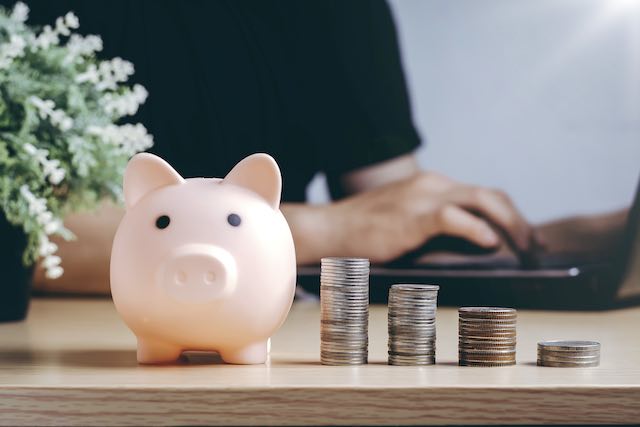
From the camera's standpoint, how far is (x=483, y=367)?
0.85m

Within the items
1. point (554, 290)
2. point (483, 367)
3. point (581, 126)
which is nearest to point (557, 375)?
point (483, 367)

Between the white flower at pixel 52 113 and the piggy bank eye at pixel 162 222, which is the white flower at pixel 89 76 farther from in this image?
the piggy bank eye at pixel 162 222

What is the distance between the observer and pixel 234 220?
814mm

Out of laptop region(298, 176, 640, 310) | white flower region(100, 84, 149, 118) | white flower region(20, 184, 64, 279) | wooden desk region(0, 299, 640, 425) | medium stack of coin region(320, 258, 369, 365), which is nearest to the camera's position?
wooden desk region(0, 299, 640, 425)

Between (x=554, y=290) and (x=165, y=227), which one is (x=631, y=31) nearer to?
(x=554, y=290)

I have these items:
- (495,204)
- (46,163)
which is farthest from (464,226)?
(46,163)

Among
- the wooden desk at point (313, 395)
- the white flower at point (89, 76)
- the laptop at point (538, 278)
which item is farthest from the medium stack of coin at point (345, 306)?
the laptop at point (538, 278)

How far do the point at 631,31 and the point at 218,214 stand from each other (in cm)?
104

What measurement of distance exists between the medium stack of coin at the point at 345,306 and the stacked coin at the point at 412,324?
0.03 metres

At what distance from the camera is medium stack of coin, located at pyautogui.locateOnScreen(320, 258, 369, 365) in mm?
837

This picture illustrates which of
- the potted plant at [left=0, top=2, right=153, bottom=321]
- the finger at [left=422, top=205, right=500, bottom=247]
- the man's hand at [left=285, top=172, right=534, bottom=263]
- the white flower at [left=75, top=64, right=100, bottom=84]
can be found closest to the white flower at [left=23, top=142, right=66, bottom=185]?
the potted plant at [left=0, top=2, right=153, bottom=321]

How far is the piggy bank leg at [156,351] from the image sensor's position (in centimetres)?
85

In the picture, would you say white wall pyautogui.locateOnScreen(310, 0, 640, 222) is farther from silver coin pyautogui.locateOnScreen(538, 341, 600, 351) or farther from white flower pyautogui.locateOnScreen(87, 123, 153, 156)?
silver coin pyautogui.locateOnScreen(538, 341, 600, 351)

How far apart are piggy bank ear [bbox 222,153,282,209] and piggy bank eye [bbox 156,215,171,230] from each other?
0.23ft
